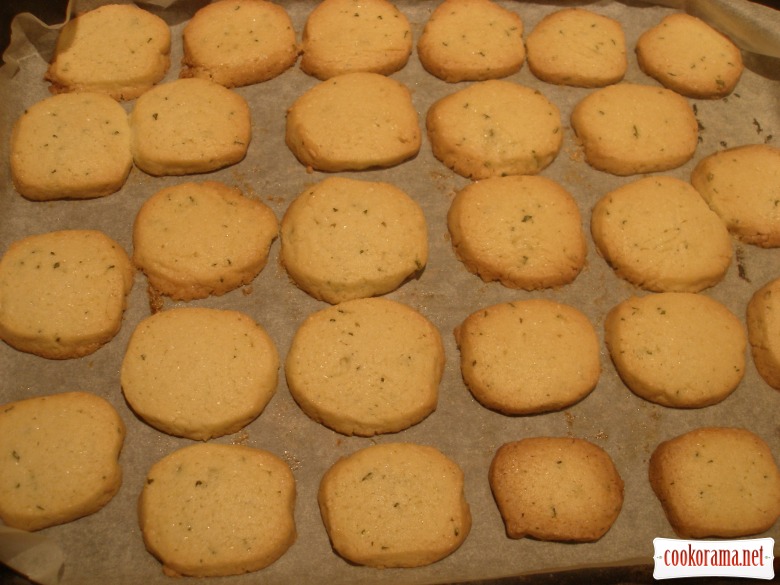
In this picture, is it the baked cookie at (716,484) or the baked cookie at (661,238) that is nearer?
the baked cookie at (716,484)

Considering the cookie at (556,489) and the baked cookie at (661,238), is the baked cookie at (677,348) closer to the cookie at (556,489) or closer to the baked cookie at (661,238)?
the baked cookie at (661,238)

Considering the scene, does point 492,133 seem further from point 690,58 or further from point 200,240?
point 200,240

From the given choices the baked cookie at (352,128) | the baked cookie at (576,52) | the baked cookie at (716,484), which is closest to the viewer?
the baked cookie at (716,484)

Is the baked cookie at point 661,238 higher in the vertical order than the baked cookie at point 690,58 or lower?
lower

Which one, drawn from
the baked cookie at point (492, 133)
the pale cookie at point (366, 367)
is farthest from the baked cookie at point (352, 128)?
the pale cookie at point (366, 367)

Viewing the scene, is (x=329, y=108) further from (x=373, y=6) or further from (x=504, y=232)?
(x=504, y=232)

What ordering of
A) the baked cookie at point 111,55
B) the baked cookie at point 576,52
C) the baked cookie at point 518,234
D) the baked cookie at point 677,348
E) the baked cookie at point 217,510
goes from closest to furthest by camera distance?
the baked cookie at point 217,510 < the baked cookie at point 677,348 < the baked cookie at point 518,234 < the baked cookie at point 111,55 < the baked cookie at point 576,52
